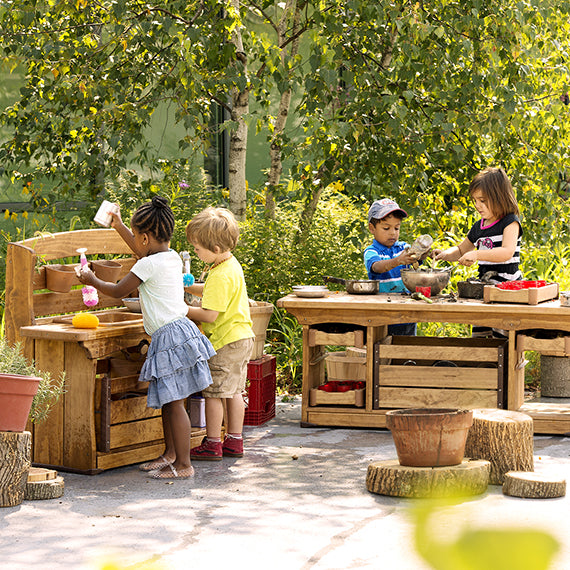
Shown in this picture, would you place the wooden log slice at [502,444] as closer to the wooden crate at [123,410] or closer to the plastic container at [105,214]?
the wooden crate at [123,410]

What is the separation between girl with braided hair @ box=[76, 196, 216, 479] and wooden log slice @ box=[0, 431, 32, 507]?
79 cm

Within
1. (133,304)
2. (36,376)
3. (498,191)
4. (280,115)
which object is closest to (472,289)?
(498,191)

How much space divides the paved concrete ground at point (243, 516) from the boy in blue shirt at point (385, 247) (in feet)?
5.00

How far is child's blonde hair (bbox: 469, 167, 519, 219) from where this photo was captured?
636 centimetres

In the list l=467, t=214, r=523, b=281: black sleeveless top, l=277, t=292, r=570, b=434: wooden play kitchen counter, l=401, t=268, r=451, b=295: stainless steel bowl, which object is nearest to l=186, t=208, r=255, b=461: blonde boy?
l=277, t=292, r=570, b=434: wooden play kitchen counter

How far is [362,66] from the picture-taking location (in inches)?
286

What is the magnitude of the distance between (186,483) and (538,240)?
4.33m

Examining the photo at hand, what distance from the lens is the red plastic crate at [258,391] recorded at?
21.0 ft

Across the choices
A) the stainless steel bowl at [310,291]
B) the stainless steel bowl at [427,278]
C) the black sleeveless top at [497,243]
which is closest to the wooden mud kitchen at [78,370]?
the stainless steel bowl at [310,291]

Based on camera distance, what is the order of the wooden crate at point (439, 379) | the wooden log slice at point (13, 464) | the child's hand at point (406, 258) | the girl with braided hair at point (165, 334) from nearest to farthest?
the wooden log slice at point (13, 464)
the girl with braided hair at point (165, 334)
the wooden crate at point (439, 379)
the child's hand at point (406, 258)

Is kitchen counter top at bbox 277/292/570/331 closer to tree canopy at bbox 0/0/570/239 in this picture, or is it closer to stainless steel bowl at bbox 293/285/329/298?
stainless steel bowl at bbox 293/285/329/298

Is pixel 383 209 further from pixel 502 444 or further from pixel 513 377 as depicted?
pixel 502 444

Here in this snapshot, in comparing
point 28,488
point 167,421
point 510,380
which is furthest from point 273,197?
point 28,488

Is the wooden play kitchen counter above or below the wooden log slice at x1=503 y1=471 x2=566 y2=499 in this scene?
above
